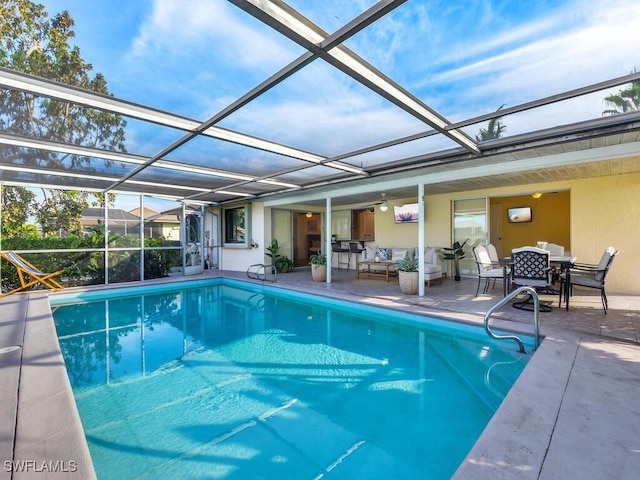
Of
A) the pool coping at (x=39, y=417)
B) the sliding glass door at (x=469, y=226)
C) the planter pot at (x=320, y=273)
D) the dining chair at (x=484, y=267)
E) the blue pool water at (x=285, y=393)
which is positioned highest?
the sliding glass door at (x=469, y=226)

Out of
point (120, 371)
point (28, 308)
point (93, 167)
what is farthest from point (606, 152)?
point (28, 308)

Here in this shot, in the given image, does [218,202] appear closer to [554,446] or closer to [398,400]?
[398,400]

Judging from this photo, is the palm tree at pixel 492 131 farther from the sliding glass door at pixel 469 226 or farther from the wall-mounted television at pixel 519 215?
the wall-mounted television at pixel 519 215

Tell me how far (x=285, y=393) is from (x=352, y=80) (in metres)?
3.12

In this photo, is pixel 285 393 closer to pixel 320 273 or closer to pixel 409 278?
pixel 409 278

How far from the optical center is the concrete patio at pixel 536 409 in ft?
5.23

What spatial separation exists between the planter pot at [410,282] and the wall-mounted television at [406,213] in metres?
3.47

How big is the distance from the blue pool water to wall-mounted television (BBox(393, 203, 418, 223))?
4773 millimetres

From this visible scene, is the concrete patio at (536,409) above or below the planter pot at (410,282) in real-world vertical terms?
below

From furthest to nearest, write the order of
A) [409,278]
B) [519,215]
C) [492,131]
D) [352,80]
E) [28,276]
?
[519,215] → [28,276] → [409,278] → [492,131] → [352,80]

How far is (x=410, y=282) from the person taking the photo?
6.39m

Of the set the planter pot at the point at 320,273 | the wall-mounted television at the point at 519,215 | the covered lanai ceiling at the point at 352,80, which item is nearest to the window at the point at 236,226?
the planter pot at the point at 320,273

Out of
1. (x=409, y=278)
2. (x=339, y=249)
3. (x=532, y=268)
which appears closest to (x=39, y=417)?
(x=409, y=278)

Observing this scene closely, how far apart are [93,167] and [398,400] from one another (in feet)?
21.7
